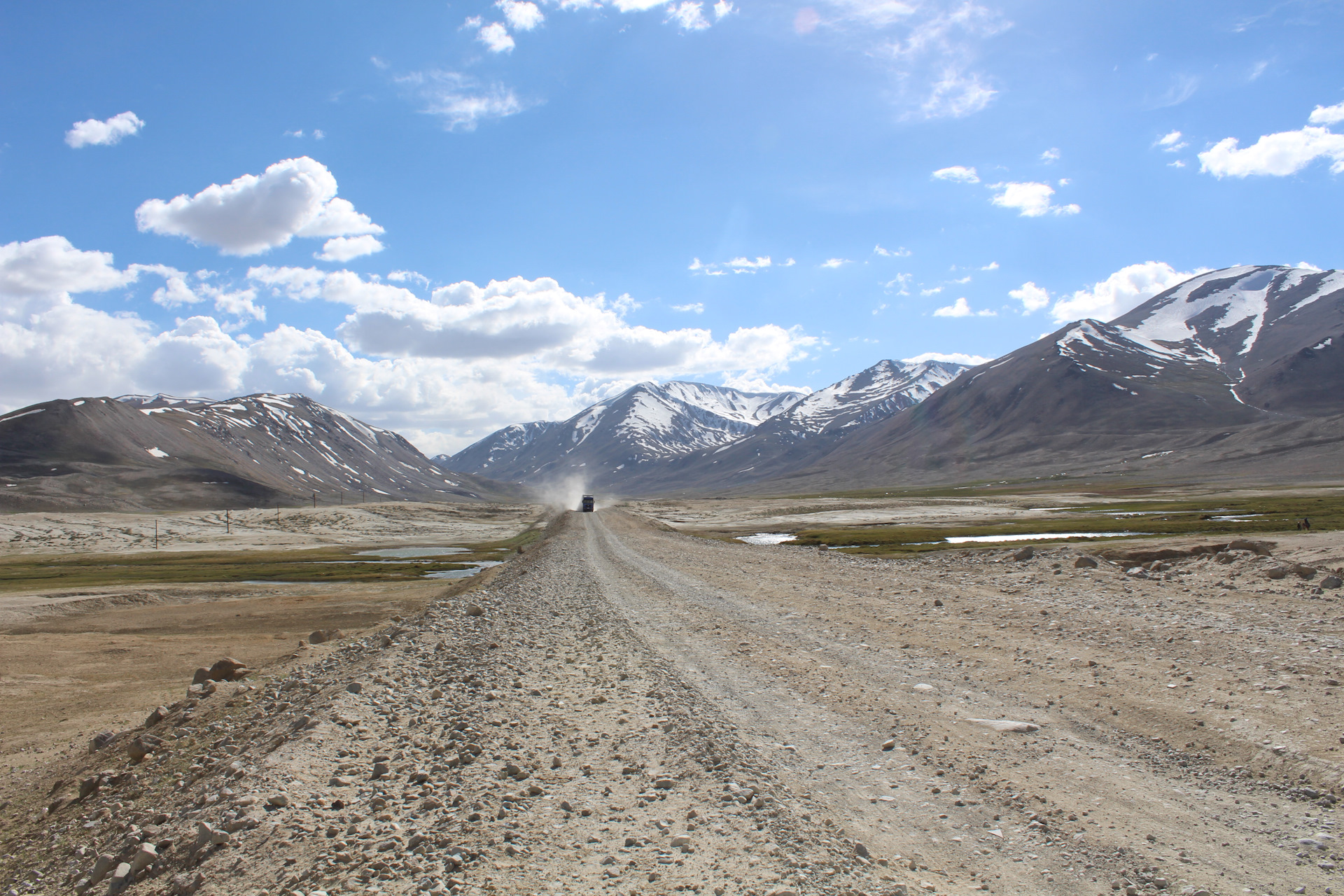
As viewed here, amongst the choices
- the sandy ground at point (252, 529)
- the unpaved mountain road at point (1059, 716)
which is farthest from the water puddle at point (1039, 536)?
the sandy ground at point (252, 529)

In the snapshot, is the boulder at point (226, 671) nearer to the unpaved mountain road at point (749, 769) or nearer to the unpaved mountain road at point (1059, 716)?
the unpaved mountain road at point (749, 769)

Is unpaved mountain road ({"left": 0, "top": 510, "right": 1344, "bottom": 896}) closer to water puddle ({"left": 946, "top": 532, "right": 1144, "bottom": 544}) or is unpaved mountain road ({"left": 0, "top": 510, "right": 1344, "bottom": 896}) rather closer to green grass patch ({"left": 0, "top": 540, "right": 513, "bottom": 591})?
water puddle ({"left": 946, "top": 532, "right": 1144, "bottom": 544})

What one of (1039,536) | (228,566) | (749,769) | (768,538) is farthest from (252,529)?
Answer: (749,769)

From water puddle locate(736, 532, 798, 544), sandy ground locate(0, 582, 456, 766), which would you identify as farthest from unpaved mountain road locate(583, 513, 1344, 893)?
water puddle locate(736, 532, 798, 544)

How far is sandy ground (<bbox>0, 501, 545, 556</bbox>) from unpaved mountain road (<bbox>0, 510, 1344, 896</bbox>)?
3794 inches

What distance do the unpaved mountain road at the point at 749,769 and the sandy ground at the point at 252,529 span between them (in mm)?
96369

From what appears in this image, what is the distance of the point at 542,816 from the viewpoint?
9.05 m

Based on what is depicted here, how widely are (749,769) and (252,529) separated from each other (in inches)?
5686

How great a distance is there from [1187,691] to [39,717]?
27272 millimetres

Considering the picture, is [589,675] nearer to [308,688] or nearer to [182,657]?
[308,688]

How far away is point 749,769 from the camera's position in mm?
10242

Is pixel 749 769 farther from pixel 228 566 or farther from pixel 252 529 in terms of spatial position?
pixel 252 529

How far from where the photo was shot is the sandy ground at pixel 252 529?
110250mm

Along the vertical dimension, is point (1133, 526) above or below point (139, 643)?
below
